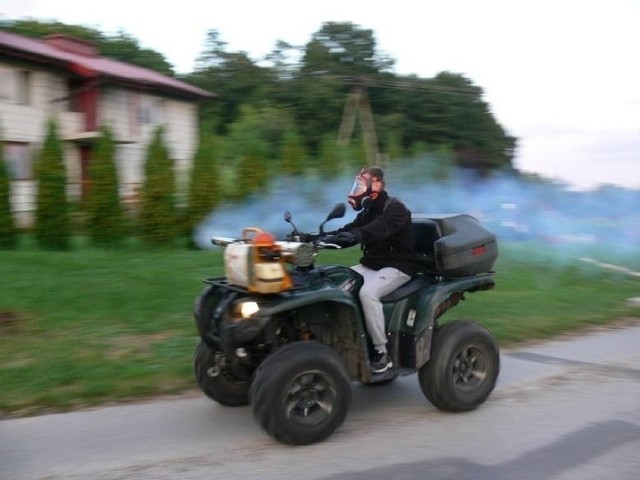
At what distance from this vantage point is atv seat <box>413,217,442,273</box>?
6184 millimetres

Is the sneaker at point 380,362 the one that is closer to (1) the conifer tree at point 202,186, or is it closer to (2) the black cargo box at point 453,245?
(2) the black cargo box at point 453,245

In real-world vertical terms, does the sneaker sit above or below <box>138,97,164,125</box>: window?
below

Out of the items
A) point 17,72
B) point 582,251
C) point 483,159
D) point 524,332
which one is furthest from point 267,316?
point 483,159

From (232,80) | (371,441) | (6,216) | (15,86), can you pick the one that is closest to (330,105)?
(232,80)

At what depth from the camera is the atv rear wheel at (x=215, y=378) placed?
5785 mm

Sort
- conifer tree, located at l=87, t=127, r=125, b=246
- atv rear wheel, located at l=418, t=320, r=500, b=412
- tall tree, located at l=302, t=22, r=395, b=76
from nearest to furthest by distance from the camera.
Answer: atv rear wheel, located at l=418, t=320, r=500, b=412, conifer tree, located at l=87, t=127, r=125, b=246, tall tree, located at l=302, t=22, r=395, b=76

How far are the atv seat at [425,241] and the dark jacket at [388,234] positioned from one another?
0.18 metres

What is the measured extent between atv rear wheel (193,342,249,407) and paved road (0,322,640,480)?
0.13 metres

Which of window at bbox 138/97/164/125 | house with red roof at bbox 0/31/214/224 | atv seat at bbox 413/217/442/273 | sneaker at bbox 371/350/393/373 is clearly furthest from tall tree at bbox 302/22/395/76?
sneaker at bbox 371/350/393/373

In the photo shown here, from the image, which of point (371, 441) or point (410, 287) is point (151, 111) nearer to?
point (410, 287)

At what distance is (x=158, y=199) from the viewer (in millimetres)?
15609

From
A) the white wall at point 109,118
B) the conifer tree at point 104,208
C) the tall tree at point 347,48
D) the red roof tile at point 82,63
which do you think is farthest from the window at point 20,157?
the tall tree at point 347,48

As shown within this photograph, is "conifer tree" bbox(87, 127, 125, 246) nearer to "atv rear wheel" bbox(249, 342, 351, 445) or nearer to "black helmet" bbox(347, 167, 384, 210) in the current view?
"black helmet" bbox(347, 167, 384, 210)

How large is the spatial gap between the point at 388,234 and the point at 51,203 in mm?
10798
